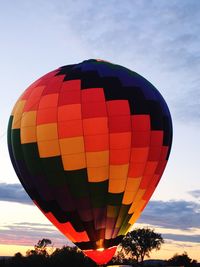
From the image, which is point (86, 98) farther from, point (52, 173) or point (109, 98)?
point (52, 173)

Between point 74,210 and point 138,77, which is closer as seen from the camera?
point 74,210

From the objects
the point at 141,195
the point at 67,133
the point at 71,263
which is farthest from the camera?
the point at 71,263

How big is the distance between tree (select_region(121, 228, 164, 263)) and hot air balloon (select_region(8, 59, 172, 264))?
2259 inches

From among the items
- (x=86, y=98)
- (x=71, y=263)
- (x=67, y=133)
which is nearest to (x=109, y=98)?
(x=86, y=98)

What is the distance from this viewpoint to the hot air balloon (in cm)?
2241

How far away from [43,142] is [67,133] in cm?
121

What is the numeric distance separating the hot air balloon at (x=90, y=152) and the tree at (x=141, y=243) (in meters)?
57.4

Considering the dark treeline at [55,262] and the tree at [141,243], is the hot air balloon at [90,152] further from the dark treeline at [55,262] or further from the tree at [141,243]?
the tree at [141,243]

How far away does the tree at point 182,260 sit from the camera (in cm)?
7750

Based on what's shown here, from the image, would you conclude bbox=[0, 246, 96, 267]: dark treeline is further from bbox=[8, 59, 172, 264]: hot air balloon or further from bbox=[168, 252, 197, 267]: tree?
bbox=[8, 59, 172, 264]: hot air balloon

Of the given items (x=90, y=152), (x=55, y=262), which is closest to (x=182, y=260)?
(x=55, y=262)

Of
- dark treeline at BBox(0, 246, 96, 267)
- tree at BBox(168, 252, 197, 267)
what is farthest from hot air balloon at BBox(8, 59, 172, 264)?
tree at BBox(168, 252, 197, 267)

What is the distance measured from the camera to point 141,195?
24016 millimetres

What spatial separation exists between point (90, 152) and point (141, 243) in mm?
61174
